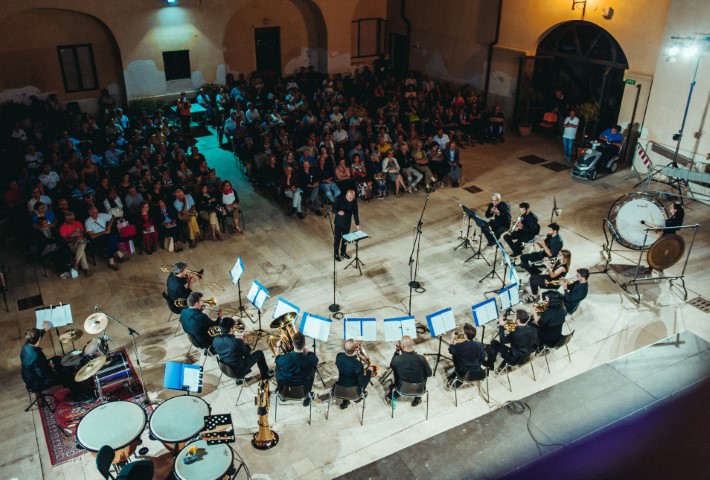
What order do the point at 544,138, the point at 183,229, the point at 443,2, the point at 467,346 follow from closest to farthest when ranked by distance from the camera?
1. the point at 467,346
2. the point at 183,229
3. the point at 544,138
4. the point at 443,2

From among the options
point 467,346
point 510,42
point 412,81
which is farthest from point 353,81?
point 467,346

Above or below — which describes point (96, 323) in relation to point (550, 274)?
above

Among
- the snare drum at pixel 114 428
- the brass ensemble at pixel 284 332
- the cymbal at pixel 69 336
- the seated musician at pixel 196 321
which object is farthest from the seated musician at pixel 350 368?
the cymbal at pixel 69 336

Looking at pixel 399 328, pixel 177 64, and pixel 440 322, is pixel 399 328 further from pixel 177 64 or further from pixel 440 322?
pixel 177 64

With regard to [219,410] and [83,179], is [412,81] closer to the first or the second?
[83,179]

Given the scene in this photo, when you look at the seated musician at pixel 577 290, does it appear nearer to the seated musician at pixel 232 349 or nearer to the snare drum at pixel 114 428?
the seated musician at pixel 232 349

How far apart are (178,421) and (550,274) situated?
19.8ft

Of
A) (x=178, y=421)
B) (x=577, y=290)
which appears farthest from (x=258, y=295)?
(x=577, y=290)

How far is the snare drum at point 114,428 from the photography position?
668cm

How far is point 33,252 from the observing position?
11.3 m

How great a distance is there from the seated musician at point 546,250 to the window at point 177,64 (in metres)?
12.4

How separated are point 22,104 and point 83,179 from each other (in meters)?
6.05

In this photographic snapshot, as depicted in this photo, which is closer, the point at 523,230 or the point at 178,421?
the point at 178,421

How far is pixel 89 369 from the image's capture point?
7465 millimetres
